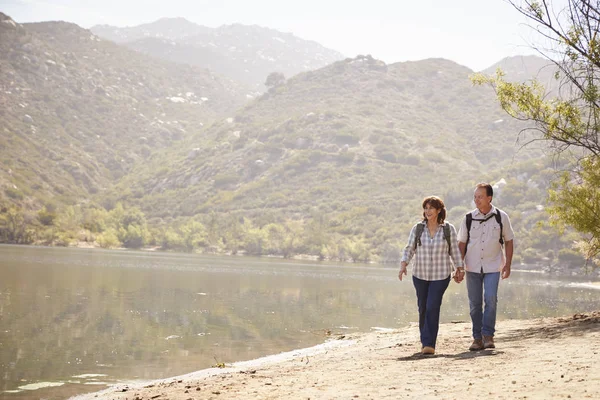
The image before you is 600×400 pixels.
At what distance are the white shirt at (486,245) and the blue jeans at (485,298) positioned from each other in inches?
5.3

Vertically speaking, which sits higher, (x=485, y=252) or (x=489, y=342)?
(x=485, y=252)

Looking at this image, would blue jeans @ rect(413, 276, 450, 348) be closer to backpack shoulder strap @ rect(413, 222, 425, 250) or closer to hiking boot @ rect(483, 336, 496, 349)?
backpack shoulder strap @ rect(413, 222, 425, 250)

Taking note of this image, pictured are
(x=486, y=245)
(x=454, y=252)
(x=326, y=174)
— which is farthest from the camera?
(x=326, y=174)

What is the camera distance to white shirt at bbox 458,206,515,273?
11.1m

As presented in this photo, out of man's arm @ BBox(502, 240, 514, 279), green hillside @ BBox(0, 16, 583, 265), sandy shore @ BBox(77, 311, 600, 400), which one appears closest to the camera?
sandy shore @ BBox(77, 311, 600, 400)

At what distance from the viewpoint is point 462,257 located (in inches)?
444

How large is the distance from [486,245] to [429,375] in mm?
2633

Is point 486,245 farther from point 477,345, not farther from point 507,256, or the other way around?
point 477,345

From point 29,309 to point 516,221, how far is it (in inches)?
4407

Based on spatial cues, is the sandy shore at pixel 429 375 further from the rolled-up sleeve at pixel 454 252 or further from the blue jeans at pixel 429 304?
the rolled-up sleeve at pixel 454 252

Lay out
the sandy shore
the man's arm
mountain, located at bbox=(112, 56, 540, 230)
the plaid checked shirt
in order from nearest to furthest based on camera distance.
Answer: the sandy shore → the plaid checked shirt → the man's arm → mountain, located at bbox=(112, 56, 540, 230)

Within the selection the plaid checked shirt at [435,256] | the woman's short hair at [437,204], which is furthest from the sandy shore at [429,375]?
the woman's short hair at [437,204]

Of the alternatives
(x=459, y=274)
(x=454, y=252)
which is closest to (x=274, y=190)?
(x=454, y=252)

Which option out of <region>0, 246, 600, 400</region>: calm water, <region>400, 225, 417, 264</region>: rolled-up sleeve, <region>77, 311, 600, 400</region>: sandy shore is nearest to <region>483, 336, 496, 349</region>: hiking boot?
<region>77, 311, 600, 400</region>: sandy shore
